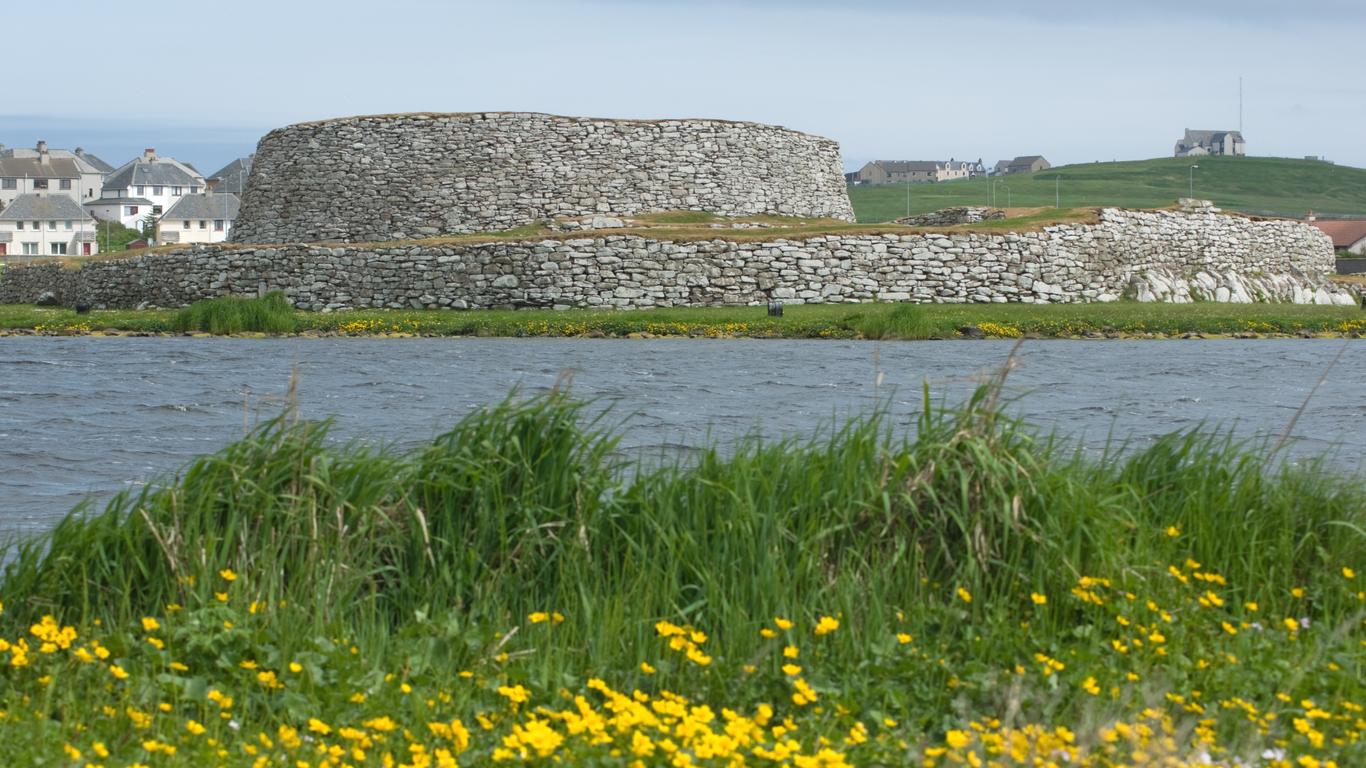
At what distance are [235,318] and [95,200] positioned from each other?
11967 cm

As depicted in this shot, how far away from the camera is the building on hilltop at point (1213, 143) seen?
6781 inches

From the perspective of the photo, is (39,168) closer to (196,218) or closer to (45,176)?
(45,176)

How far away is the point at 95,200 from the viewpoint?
13775cm

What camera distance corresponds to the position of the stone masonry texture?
108 ft

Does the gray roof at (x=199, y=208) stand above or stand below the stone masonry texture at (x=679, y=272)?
above

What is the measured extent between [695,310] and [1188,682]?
25.2 m

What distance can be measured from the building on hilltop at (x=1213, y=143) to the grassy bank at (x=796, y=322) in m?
149

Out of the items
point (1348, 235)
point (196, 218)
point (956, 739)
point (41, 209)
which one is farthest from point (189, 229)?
point (956, 739)

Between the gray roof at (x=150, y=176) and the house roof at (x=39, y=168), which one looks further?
the gray roof at (x=150, y=176)

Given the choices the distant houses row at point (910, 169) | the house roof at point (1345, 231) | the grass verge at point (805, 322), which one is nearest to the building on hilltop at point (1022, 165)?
the distant houses row at point (910, 169)

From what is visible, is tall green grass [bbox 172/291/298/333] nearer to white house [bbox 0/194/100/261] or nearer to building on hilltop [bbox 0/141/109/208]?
white house [bbox 0/194/100/261]

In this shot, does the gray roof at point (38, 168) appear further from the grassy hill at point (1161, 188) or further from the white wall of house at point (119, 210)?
the grassy hill at point (1161, 188)

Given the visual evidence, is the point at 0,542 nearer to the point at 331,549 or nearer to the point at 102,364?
the point at 331,549

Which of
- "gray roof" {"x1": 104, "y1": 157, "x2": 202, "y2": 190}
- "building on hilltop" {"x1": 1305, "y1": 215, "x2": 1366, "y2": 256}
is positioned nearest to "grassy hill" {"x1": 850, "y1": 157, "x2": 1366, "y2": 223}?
"building on hilltop" {"x1": 1305, "y1": 215, "x2": 1366, "y2": 256}
